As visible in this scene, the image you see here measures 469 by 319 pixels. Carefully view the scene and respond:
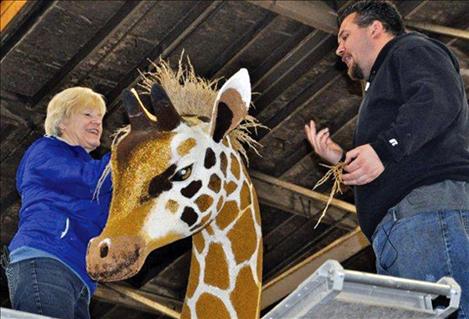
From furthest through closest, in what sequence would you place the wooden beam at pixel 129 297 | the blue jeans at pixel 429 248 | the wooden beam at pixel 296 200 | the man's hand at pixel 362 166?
the wooden beam at pixel 129 297 < the wooden beam at pixel 296 200 < the man's hand at pixel 362 166 < the blue jeans at pixel 429 248

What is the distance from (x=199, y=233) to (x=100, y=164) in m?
0.52

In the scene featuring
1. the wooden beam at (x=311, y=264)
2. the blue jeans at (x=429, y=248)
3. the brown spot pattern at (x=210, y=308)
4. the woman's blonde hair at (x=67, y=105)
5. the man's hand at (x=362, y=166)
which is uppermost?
the man's hand at (x=362, y=166)

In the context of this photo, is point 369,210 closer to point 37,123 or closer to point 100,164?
point 100,164

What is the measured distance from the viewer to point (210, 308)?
199 inches

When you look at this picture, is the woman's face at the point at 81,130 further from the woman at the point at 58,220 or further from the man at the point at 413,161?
the man at the point at 413,161

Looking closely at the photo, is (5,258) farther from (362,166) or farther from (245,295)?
A: (362,166)

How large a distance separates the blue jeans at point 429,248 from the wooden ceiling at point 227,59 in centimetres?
329

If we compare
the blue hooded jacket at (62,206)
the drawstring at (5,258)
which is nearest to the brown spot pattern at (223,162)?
the blue hooded jacket at (62,206)

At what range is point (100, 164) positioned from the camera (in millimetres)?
5035

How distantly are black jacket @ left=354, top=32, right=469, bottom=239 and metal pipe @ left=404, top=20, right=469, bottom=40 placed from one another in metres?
3.60

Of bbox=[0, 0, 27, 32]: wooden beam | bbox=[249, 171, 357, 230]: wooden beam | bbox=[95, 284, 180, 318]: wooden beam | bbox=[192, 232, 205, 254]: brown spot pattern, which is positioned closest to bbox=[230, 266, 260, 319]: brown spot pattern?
bbox=[192, 232, 205, 254]: brown spot pattern

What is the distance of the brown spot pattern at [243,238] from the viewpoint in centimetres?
514

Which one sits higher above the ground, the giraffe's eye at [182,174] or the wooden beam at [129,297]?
the giraffe's eye at [182,174]

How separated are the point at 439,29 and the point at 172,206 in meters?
3.77
